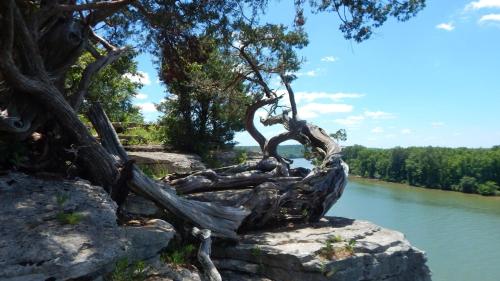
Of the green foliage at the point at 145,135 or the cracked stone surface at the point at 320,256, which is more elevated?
the green foliage at the point at 145,135

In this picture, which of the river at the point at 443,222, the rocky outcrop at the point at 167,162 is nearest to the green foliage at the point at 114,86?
the rocky outcrop at the point at 167,162

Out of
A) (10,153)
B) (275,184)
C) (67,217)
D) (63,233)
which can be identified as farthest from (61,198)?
(275,184)

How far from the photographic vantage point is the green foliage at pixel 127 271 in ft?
13.8

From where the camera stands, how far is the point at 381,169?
6494 cm

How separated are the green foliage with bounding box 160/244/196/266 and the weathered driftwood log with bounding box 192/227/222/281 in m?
0.15

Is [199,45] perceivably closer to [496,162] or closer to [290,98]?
[290,98]

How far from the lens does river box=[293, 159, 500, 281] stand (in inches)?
885

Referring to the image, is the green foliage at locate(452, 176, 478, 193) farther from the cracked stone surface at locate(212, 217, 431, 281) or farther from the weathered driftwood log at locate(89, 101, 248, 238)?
the weathered driftwood log at locate(89, 101, 248, 238)

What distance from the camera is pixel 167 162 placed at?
10984 millimetres

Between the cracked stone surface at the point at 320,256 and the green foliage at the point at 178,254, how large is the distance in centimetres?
71

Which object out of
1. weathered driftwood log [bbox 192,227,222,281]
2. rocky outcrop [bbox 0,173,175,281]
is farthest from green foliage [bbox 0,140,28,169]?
weathered driftwood log [bbox 192,227,222,281]

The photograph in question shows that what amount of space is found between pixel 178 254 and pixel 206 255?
14.2 inches

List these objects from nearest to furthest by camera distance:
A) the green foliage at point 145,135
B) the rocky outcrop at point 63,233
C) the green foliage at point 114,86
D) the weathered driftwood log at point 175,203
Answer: the rocky outcrop at point 63,233 → the weathered driftwood log at point 175,203 → the green foliage at point 114,86 → the green foliage at point 145,135

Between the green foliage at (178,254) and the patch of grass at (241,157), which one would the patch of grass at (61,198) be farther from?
the patch of grass at (241,157)
